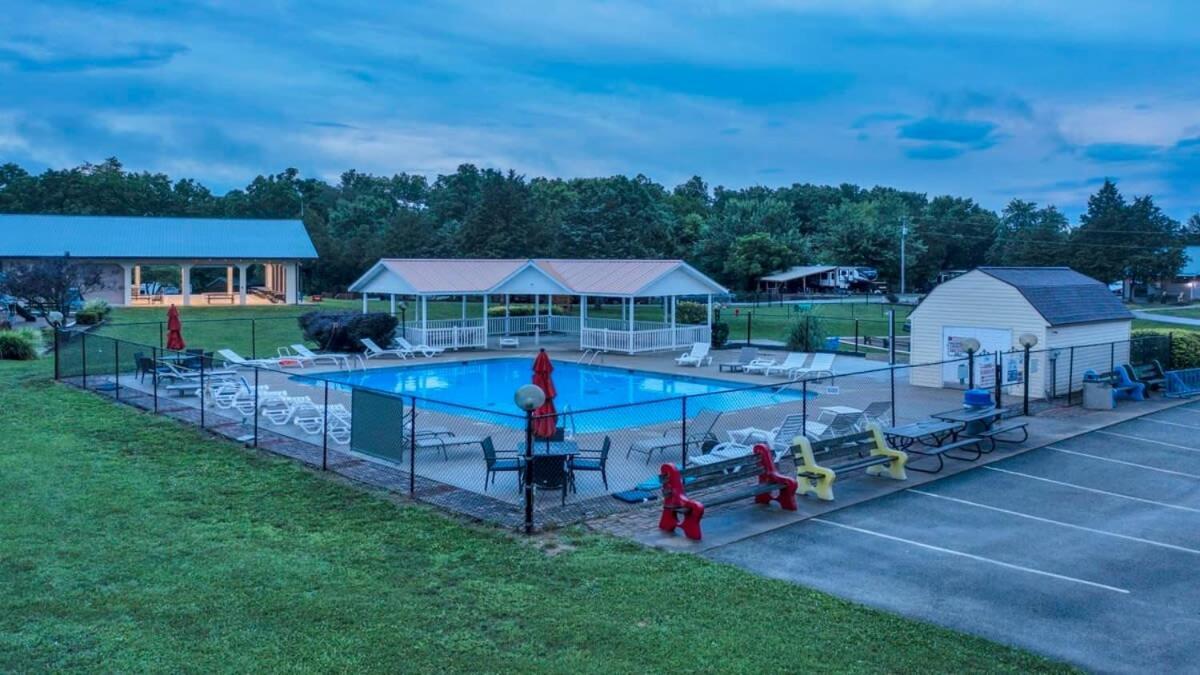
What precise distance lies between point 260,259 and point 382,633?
47.1m

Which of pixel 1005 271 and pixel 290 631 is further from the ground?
pixel 1005 271

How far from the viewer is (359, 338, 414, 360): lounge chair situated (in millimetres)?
29484

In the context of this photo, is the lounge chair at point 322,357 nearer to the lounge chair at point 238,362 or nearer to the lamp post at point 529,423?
the lounge chair at point 238,362

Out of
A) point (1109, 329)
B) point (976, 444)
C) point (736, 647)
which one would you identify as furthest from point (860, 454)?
point (1109, 329)

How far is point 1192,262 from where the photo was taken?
263ft

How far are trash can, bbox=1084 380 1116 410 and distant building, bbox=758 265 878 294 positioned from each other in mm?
53263

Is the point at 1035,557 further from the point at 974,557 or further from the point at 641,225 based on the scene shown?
the point at 641,225

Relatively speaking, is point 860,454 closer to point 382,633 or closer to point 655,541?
point 655,541

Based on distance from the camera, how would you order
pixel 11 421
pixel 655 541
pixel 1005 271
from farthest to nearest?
1. pixel 1005 271
2. pixel 11 421
3. pixel 655 541

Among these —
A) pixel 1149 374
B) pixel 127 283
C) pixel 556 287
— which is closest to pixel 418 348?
pixel 556 287

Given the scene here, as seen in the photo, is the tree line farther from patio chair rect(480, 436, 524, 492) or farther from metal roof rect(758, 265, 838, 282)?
patio chair rect(480, 436, 524, 492)

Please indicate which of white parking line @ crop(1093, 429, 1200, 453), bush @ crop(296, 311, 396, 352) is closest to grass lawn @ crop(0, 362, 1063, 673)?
white parking line @ crop(1093, 429, 1200, 453)

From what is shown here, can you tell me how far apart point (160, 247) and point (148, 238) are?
1685 millimetres

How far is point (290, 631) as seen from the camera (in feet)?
22.6
